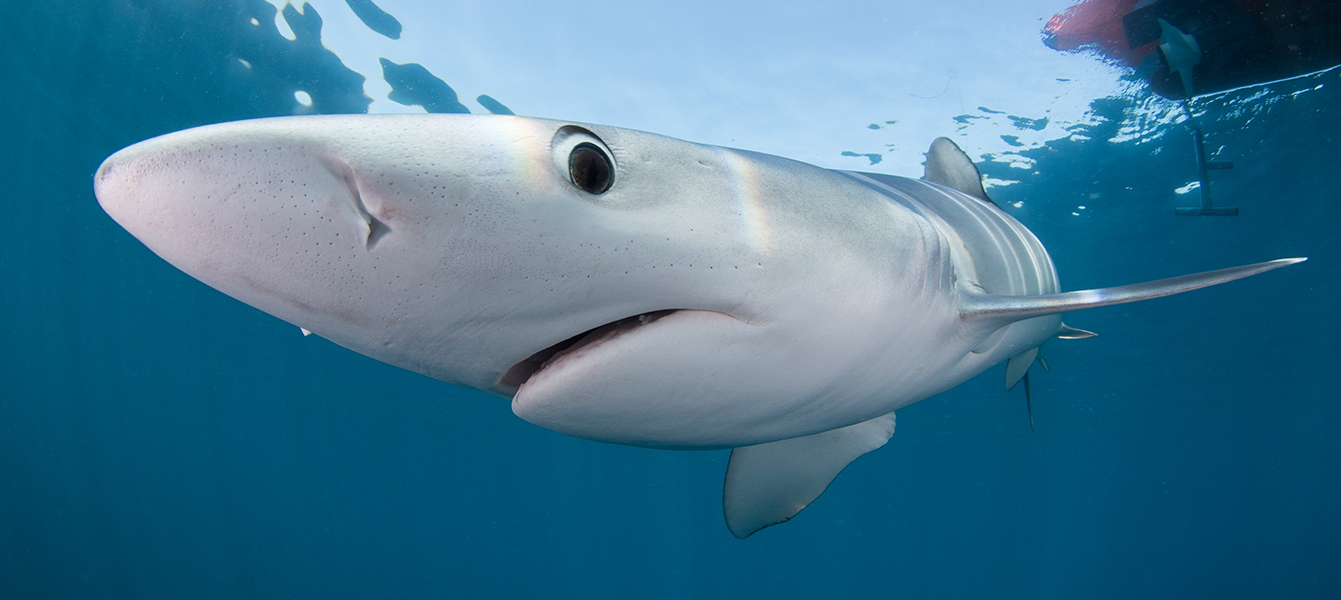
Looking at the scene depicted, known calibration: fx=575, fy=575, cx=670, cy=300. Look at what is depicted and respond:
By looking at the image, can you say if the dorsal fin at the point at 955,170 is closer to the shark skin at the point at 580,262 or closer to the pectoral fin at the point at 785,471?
the pectoral fin at the point at 785,471

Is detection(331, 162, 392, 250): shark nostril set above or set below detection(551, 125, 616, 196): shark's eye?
below

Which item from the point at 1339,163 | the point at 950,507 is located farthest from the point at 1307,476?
the point at 1339,163

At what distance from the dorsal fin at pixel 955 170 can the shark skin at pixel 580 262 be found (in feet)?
7.50

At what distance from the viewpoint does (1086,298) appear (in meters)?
1.55

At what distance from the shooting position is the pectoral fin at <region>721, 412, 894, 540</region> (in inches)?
115

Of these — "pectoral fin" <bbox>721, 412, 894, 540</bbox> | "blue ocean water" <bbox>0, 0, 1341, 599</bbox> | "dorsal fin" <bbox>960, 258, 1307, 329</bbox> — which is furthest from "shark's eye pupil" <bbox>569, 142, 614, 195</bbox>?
"blue ocean water" <bbox>0, 0, 1341, 599</bbox>

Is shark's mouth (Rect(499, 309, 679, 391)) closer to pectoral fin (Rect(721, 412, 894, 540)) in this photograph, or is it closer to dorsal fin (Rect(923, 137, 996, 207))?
pectoral fin (Rect(721, 412, 894, 540))

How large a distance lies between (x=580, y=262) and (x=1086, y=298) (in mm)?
1395

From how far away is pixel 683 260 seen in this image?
3.69 ft

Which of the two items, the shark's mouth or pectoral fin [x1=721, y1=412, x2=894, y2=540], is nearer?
the shark's mouth

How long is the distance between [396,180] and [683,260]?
1.72 feet

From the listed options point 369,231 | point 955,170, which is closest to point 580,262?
point 369,231

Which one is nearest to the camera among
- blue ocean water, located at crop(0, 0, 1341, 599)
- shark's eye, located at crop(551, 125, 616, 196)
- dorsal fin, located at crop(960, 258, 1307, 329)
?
shark's eye, located at crop(551, 125, 616, 196)

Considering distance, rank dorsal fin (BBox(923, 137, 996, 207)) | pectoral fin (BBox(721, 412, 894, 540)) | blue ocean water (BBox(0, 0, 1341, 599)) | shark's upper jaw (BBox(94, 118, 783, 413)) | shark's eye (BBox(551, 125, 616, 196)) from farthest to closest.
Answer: blue ocean water (BBox(0, 0, 1341, 599))
dorsal fin (BBox(923, 137, 996, 207))
pectoral fin (BBox(721, 412, 894, 540))
shark's eye (BBox(551, 125, 616, 196))
shark's upper jaw (BBox(94, 118, 783, 413))
